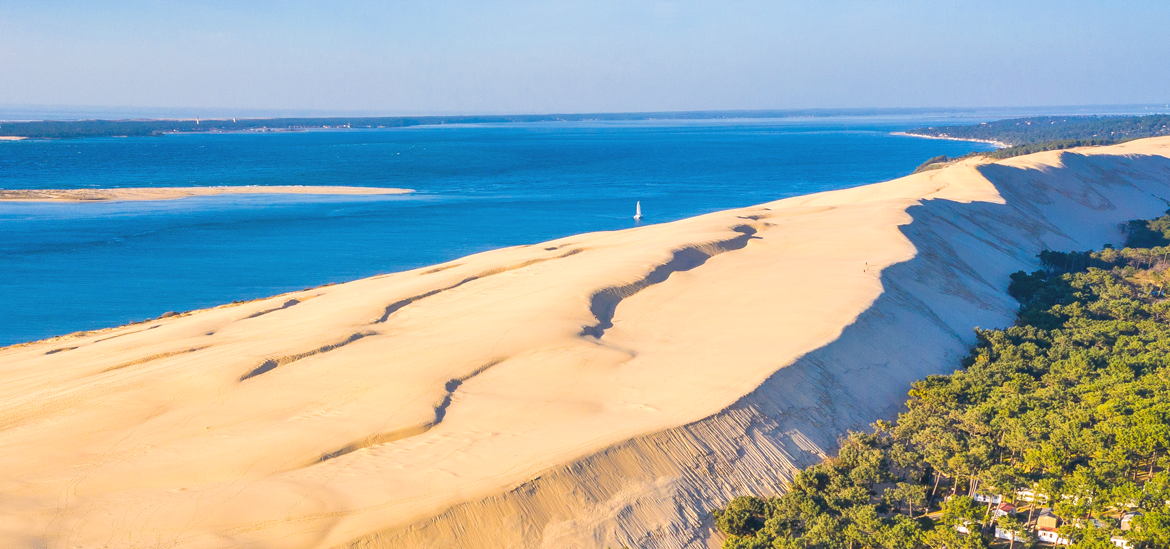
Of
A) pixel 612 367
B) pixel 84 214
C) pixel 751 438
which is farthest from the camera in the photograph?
pixel 84 214

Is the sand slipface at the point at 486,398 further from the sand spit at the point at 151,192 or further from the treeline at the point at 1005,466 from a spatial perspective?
the sand spit at the point at 151,192

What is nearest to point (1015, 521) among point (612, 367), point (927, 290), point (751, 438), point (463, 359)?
point (751, 438)

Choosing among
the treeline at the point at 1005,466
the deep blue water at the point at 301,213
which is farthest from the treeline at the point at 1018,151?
the treeline at the point at 1005,466

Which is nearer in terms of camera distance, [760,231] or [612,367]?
[612,367]

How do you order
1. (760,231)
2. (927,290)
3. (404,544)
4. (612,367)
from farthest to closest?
(760,231) < (927,290) < (612,367) < (404,544)

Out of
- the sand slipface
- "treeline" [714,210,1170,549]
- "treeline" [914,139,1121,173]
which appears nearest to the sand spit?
the sand slipface

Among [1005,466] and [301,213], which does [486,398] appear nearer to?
[1005,466]

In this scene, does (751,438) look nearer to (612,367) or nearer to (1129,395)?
(612,367)
